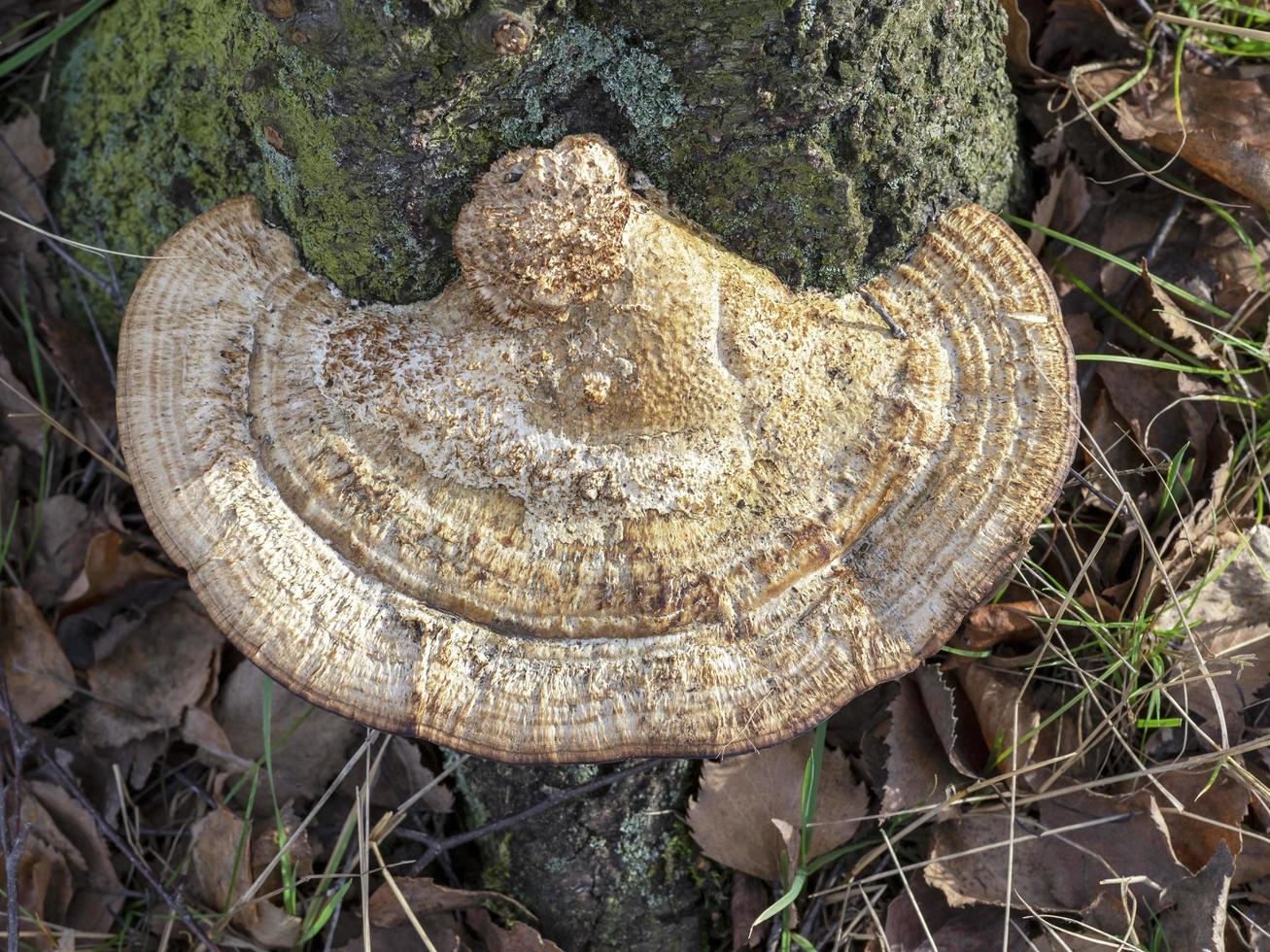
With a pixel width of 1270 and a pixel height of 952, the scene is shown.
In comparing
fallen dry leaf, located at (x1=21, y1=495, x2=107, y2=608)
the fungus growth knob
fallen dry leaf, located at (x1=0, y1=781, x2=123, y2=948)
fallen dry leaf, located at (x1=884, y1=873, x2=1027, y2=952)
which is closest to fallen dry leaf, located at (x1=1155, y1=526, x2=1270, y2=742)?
fallen dry leaf, located at (x1=884, y1=873, x2=1027, y2=952)

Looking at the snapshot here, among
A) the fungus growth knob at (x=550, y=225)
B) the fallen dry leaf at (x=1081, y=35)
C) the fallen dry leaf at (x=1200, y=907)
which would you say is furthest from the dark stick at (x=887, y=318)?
the fallen dry leaf at (x=1200, y=907)

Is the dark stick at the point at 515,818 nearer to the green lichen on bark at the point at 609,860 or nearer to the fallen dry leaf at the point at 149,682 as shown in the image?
the green lichen on bark at the point at 609,860

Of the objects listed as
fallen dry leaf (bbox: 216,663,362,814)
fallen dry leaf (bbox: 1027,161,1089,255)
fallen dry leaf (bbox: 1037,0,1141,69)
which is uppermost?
fallen dry leaf (bbox: 1037,0,1141,69)

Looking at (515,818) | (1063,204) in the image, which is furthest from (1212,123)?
(515,818)

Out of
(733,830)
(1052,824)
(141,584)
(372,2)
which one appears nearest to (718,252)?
(372,2)

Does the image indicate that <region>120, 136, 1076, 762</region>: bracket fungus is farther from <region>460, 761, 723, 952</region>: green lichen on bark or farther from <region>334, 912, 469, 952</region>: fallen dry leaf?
<region>334, 912, 469, 952</region>: fallen dry leaf

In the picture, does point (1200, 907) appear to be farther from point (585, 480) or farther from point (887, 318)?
point (585, 480)

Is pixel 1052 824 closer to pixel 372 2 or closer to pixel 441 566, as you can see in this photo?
pixel 441 566
